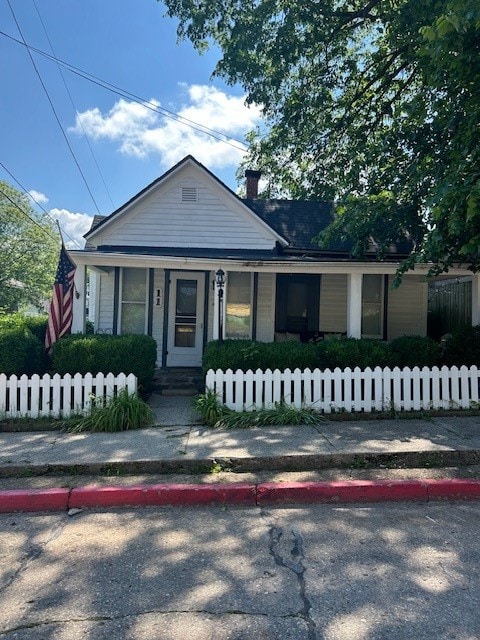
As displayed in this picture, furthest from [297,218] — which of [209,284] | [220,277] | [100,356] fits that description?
[100,356]

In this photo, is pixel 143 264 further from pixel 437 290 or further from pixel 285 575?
pixel 437 290

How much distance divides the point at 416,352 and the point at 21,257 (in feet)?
82.7

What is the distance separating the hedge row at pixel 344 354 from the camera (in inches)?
303

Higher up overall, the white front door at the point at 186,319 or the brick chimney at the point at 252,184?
the brick chimney at the point at 252,184

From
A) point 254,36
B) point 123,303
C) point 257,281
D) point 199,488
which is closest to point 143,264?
point 123,303

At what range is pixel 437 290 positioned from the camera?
13.8 metres

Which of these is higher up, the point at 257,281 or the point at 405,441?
the point at 257,281

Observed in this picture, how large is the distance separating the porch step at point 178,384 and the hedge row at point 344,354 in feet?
3.86

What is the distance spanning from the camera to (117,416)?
253 inches

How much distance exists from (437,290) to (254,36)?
931cm

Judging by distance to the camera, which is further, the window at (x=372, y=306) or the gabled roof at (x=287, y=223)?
the window at (x=372, y=306)

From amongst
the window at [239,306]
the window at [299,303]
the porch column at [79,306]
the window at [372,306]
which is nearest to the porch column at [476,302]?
the window at [372,306]

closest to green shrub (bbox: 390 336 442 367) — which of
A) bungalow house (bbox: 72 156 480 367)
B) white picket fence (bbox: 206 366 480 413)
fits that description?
white picket fence (bbox: 206 366 480 413)

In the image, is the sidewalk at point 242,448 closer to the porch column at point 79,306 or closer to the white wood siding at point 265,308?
the porch column at point 79,306
